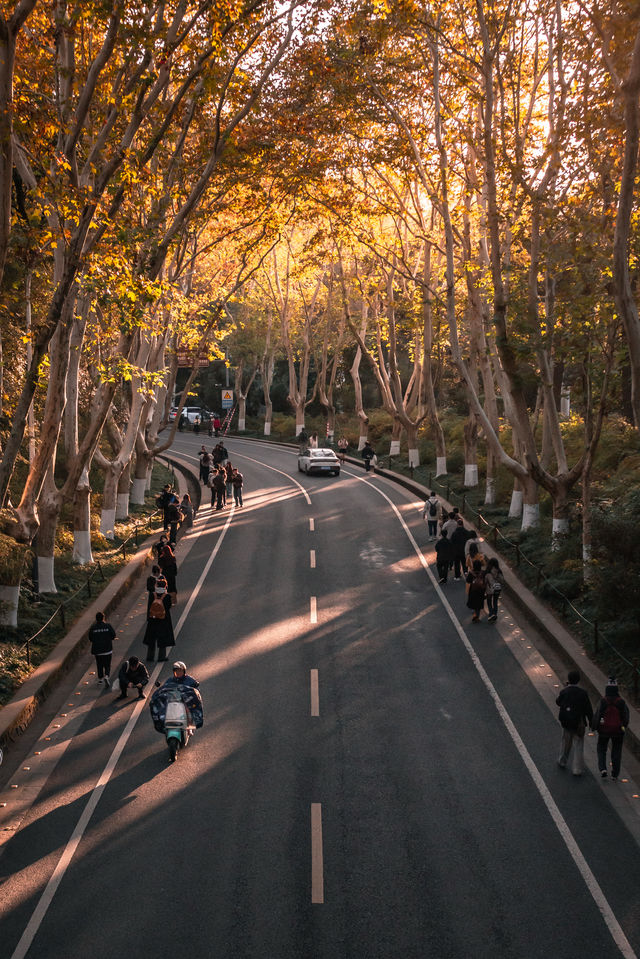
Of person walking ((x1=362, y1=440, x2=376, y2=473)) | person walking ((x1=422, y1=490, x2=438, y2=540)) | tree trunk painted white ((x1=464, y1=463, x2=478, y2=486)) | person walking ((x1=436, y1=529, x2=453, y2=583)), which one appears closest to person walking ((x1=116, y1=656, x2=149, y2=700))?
person walking ((x1=436, y1=529, x2=453, y2=583))

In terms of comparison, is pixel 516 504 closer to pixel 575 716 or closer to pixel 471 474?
pixel 471 474

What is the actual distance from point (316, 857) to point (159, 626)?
7.31 m

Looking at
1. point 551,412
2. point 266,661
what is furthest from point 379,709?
point 551,412

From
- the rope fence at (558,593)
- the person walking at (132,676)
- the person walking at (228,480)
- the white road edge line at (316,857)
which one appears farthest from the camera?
the person walking at (228,480)

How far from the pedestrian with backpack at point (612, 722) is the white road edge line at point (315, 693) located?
432 centimetres

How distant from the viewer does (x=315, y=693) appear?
45.5 ft

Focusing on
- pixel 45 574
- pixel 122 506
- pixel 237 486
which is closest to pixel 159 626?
pixel 45 574

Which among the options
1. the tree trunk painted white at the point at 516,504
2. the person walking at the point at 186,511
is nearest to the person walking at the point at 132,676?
the person walking at the point at 186,511

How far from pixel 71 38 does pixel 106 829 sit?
36.5 ft

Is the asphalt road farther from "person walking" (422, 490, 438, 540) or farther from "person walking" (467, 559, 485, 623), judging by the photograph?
"person walking" (422, 490, 438, 540)

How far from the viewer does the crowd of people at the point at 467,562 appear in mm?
17688

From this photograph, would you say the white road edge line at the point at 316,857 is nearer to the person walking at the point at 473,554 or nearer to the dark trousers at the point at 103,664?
the dark trousers at the point at 103,664

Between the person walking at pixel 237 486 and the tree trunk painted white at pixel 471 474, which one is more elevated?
the tree trunk painted white at pixel 471 474

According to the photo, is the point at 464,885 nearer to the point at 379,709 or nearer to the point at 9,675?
the point at 379,709
